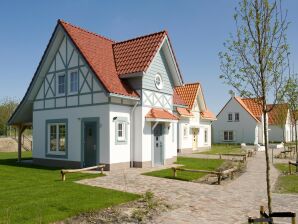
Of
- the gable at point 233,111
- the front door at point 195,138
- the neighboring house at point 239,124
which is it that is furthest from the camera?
the gable at point 233,111

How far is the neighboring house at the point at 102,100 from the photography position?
60.2 ft

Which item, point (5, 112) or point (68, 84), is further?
point (5, 112)

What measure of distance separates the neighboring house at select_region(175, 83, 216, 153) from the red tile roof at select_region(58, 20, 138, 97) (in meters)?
12.2

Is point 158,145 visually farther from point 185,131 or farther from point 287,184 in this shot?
point 185,131

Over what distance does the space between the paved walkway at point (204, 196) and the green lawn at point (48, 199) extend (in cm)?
128

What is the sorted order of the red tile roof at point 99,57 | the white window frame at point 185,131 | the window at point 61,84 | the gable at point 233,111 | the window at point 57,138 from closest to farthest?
the red tile roof at point 99,57, the window at point 57,138, the window at point 61,84, the white window frame at point 185,131, the gable at point 233,111

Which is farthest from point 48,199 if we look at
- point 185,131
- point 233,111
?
point 233,111

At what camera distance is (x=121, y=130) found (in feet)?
62.0

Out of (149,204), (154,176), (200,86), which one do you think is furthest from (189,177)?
(200,86)

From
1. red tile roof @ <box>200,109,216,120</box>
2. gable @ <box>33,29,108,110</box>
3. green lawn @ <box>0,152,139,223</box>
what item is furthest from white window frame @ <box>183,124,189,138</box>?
green lawn @ <box>0,152,139,223</box>

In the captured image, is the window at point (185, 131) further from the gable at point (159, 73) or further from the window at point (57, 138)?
the window at point (57, 138)

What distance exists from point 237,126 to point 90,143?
1448 inches

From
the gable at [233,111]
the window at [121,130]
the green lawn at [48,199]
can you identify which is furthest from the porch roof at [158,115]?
the gable at [233,111]

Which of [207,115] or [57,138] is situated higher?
[207,115]
